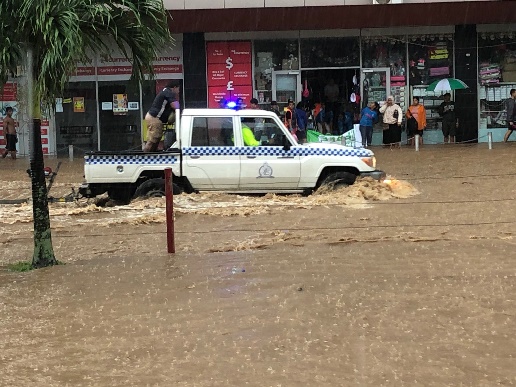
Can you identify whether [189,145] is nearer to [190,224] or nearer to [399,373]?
[190,224]

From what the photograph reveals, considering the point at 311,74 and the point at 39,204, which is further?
the point at 311,74

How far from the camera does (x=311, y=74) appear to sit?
2433 cm

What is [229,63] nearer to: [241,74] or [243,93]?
[241,74]

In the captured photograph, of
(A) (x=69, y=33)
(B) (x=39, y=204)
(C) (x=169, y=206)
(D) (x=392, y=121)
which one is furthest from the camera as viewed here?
(D) (x=392, y=121)

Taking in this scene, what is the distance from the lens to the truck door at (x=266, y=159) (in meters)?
12.7

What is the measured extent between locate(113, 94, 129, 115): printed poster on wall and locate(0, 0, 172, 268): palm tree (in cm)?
1585

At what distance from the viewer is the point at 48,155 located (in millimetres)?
24328

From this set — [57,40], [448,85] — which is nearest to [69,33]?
[57,40]

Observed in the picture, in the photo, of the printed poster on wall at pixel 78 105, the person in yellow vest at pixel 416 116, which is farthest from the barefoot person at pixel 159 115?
the person in yellow vest at pixel 416 116

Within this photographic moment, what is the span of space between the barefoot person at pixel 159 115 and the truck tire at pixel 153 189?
2.62 feet

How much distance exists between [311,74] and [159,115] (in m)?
11.8

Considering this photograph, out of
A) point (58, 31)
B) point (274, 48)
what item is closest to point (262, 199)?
point (58, 31)

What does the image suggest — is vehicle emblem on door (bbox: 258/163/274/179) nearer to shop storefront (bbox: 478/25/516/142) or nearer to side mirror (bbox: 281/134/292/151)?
side mirror (bbox: 281/134/292/151)

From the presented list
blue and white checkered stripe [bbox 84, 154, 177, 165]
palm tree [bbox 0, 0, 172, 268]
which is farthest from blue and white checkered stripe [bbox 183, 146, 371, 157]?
palm tree [bbox 0, 0, 172, 268]
